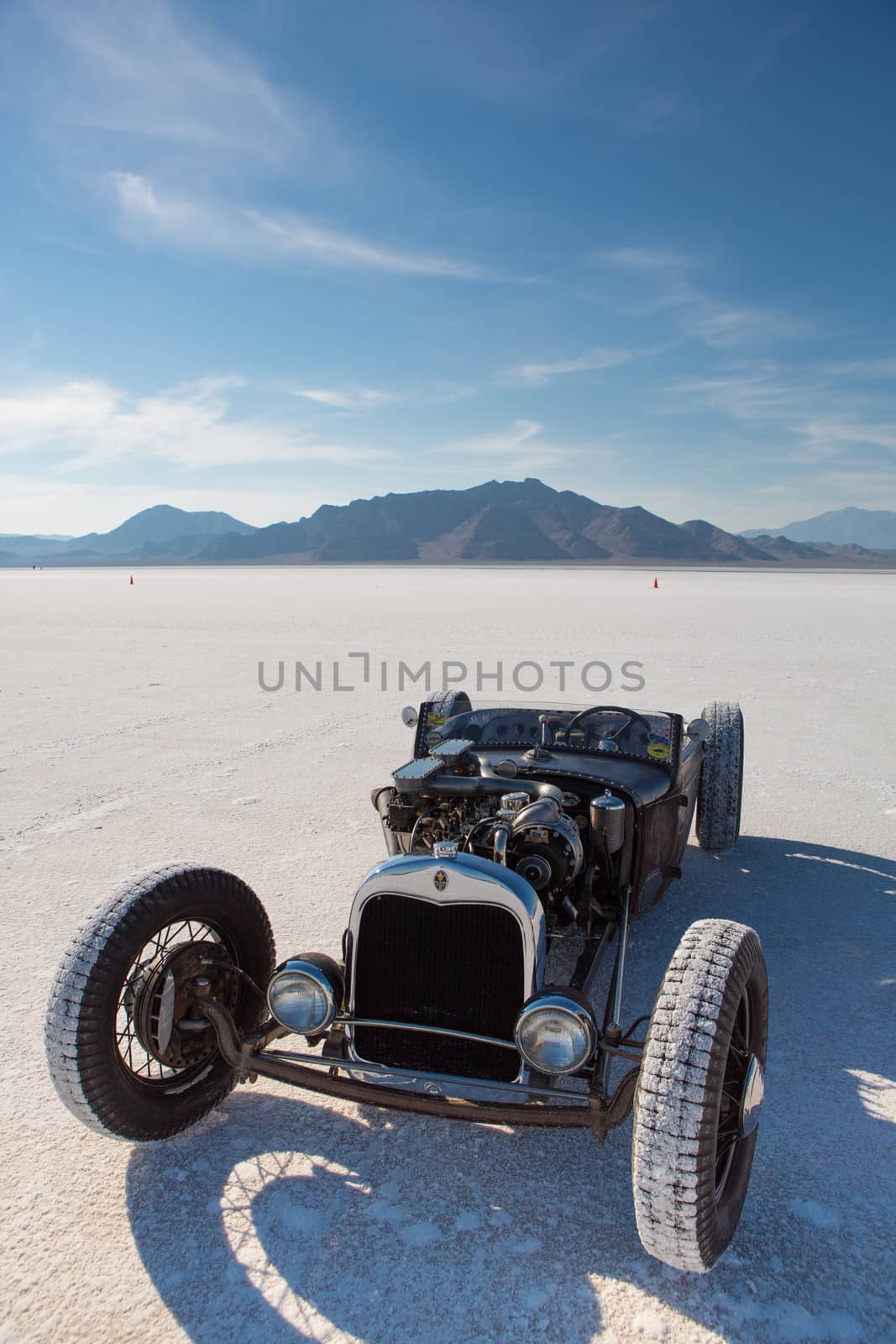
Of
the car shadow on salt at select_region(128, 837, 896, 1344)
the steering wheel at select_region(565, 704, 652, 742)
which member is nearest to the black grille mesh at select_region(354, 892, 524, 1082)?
the car shadow on salt at select_region(128, 837, 896, 1344)

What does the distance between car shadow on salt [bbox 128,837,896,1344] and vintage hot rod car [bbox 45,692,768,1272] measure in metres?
0.17

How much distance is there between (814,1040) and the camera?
148 inches

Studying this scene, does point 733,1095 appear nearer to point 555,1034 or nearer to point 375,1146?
point 555,1034

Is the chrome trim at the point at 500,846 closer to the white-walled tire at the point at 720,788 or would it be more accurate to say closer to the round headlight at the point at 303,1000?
the round headlight at the point at 303,1000

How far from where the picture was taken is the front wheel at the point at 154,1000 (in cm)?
288

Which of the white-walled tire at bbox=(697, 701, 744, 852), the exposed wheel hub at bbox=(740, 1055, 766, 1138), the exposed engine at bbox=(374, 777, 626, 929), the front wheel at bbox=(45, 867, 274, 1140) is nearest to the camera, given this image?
the exposed wheel hub at bbox=(740, 1055, 766, 1138)

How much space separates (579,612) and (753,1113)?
2722cm

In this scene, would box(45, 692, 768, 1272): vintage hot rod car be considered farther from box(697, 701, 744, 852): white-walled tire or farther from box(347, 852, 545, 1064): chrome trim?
box(697, 701, 744, 852): white-walled tire

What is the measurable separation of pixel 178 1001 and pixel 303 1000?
53 cm

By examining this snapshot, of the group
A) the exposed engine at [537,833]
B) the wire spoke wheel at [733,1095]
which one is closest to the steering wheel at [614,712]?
the exposed engine at [537,833]

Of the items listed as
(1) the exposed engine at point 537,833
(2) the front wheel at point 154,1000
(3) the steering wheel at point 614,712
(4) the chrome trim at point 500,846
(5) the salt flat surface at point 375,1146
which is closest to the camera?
(5) the salt flat surface at point 375,1146

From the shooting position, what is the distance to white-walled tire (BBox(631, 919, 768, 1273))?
2.37 m

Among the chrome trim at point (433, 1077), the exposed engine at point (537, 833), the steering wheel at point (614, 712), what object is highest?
the steering wheel at point (614, 712)

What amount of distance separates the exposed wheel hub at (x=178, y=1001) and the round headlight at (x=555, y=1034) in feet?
3.93
